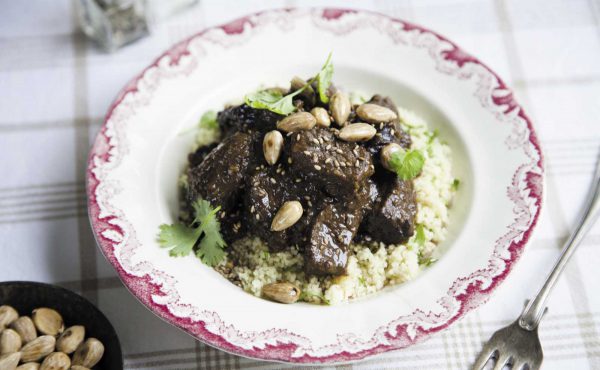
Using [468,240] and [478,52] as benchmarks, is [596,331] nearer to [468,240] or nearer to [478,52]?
[468,240]

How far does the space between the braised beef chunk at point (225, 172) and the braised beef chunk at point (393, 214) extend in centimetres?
84

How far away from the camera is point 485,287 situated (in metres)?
3.49

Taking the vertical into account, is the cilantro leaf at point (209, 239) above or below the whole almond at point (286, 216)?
below

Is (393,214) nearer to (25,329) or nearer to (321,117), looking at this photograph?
(321,117)

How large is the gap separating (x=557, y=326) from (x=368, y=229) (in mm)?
1347

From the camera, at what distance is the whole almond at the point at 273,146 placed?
378 centimetres

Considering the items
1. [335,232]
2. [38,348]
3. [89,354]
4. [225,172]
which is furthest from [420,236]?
[38,348]

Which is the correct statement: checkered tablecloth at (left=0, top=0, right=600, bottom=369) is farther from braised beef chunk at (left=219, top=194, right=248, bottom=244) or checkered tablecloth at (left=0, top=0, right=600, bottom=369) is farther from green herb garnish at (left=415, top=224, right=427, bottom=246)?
braised beef chunk at (left=219, top=194, right=248, bottom=244)

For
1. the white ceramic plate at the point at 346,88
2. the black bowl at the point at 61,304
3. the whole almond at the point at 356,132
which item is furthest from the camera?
the whole almond at the point at 356,132

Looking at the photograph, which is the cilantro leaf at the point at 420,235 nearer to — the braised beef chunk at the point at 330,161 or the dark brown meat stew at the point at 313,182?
the dark brown meat stew at the point at 313,182

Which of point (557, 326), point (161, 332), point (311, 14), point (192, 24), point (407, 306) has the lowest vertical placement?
point (161, 332)

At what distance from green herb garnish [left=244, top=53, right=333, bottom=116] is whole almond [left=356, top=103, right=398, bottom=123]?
0.24m

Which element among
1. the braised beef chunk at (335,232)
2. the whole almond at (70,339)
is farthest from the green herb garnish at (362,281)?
the whole almond at (70,339)

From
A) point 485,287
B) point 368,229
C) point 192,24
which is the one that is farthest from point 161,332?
point 192,24
